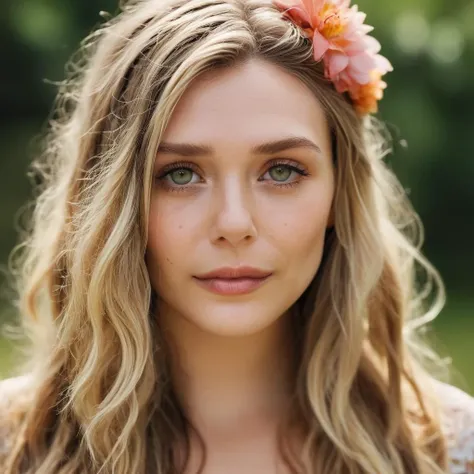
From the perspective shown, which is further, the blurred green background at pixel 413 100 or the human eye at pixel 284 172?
the blurred green background at pixel 413 100

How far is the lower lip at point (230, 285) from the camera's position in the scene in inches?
83.7

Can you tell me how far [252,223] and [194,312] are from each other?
0.24 m

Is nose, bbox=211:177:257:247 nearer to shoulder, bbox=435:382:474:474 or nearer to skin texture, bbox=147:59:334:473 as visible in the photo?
skin texture, bbox=147:59:334:473

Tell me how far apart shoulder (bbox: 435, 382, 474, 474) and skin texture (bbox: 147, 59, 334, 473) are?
41 cm

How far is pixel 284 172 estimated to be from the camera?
2174mm

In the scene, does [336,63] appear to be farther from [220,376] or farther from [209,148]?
[220,376]

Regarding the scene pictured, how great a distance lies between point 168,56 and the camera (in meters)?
2.12

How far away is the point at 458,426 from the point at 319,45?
3.05ft

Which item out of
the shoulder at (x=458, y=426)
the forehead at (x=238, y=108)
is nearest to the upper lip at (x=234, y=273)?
the forehead at (x=238, y=108)

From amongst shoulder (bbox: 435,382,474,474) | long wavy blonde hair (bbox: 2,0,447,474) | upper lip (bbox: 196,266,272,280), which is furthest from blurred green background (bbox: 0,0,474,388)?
upper lip (bbox: 196,266,272,280)

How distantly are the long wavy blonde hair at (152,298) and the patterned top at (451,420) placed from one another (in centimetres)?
3

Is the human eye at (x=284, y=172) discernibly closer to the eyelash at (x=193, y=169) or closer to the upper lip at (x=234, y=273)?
the eyelash at (x=193, y=169)

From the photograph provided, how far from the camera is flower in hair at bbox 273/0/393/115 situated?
226cm

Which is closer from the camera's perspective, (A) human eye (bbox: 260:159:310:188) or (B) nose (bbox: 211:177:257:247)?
(B) nose (bbox: 211:177:257:247)
